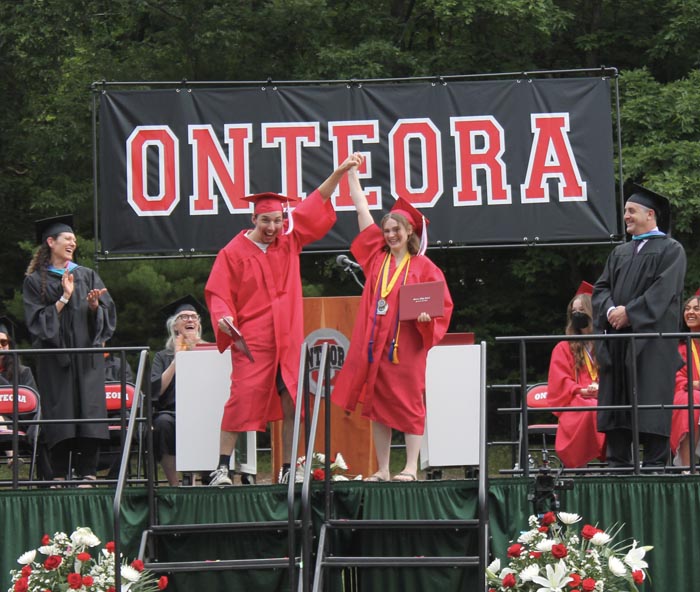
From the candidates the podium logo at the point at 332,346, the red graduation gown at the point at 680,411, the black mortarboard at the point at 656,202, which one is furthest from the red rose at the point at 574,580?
the black mortarboard at the point at 656,202

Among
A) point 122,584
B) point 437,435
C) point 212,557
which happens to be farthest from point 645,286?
point 122,584

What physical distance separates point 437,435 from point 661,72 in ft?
39.7

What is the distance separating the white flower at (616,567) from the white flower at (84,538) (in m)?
2.93

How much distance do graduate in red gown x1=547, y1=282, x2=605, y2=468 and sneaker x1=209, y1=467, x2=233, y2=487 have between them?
239 cm

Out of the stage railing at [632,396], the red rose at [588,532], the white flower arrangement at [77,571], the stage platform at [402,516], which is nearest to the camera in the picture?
the white flower arrangement at [77,571]

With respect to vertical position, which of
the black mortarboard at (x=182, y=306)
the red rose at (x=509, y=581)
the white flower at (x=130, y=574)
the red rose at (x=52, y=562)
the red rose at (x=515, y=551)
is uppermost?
the black mortarboard at (x=182, y=306)

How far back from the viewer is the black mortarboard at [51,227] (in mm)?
9781

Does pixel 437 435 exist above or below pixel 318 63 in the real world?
below

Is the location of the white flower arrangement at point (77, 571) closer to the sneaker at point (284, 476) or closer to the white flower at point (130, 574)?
the white flower at point (130, 574)

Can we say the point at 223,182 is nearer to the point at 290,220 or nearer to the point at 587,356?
the point at 290,220

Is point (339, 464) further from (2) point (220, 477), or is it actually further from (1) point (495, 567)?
(1) point (495, 567)

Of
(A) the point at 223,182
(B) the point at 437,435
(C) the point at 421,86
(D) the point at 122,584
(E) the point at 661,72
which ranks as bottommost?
(D) the point at 122,584

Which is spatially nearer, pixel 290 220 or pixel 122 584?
pixel 122 584

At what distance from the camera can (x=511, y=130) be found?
10.9m
